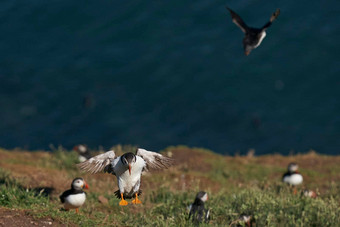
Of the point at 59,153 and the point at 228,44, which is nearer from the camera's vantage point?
the point at 59,153

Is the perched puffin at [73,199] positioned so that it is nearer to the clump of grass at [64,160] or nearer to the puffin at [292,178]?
the clump of grass at [64,160]

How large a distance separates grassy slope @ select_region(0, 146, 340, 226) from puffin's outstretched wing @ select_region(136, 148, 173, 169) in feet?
3.39

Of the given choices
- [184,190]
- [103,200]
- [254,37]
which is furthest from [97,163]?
[184,190]

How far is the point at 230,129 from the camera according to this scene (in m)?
34.4

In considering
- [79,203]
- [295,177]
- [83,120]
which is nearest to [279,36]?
[83,120]

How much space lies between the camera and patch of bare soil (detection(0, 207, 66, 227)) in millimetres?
10070

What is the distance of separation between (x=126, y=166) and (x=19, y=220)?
1.98m

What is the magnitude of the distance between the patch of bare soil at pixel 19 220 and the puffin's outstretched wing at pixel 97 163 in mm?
1056

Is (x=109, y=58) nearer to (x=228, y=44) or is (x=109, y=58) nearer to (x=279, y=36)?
(x=228, y=44)

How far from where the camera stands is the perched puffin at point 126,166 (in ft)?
34.2

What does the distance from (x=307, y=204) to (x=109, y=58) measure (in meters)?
25.3

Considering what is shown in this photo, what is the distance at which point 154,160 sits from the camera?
10859 millimetres

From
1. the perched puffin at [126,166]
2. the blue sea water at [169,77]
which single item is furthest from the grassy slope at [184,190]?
the blue sea water at [169,77]

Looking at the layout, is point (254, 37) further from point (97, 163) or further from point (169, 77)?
point (169, 77)
